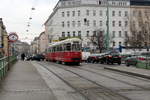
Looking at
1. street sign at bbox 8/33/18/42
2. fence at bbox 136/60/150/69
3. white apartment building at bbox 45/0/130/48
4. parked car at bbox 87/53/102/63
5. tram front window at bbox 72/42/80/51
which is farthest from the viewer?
white apartment building at bbox 45/0/130/48

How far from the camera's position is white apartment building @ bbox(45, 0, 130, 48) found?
315ft

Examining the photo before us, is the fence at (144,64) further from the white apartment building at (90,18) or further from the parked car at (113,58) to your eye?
the white apartment building at (90,18)

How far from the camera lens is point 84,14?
9588 centimetres

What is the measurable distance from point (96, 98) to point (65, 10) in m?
89.5

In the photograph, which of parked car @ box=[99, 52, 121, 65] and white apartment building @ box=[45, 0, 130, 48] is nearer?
parked car @ box=[99, 52, 121, 65]

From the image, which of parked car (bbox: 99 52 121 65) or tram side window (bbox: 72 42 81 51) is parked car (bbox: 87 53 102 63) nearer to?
parked car (bbox: 99 52 121 65)

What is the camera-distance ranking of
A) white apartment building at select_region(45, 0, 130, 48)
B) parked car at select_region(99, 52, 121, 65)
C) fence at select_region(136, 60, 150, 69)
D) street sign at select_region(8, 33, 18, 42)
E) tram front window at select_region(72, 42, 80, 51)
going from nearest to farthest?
1. street sign at select_region(8, 33, 18, 42)
2. fence at select_region(136, 60, 150, 69)
3. tram front window at select_region(72, 42, 80, 51)
4. parked car at select_region(99, 52, 121, 65)
5. white apartment building at select_region(45, 0, 130, 48)

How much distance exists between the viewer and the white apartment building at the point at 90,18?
9588cm

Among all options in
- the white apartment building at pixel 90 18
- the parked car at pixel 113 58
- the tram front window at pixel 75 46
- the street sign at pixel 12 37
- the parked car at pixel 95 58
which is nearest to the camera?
the street sign at pixel 12 37

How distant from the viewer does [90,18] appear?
96625mm

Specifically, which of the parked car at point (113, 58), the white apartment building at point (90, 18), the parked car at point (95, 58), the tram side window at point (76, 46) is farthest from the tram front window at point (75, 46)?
the white apartment building at point (90, 18)

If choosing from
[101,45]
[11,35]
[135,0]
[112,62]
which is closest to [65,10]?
[135,0]

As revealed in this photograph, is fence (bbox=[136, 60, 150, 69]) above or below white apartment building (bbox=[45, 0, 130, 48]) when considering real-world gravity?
below

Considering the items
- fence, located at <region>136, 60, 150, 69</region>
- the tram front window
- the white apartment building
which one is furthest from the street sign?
the white apartment building
